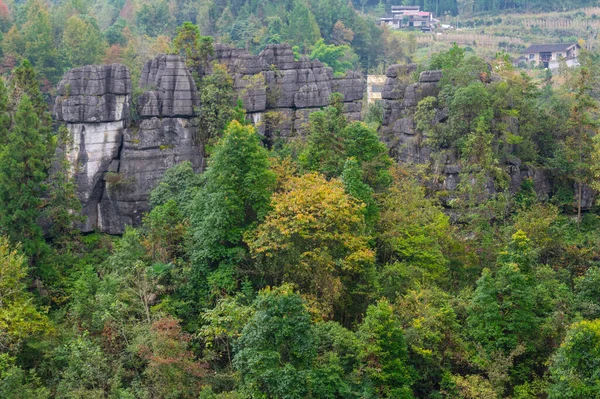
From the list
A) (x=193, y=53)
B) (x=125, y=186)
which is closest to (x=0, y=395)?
(x=125, y=186)

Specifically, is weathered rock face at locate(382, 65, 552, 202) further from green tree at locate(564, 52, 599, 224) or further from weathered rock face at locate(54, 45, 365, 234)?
weathered rock face at locate(54, 45, 365, 234)

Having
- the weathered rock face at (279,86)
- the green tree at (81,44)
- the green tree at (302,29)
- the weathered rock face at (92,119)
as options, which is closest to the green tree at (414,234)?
the weathered rock face at (279,86)

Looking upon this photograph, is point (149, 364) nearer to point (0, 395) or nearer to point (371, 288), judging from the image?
point (0, 395)

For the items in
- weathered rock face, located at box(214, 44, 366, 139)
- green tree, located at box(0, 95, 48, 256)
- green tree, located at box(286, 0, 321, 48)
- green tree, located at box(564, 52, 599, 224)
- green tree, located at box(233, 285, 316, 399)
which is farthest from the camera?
green tree, located at box(286, 0, 321, 48)

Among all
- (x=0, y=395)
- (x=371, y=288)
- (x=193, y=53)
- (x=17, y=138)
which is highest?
(x=193, y=53)

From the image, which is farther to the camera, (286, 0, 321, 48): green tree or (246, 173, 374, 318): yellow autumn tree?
(286, 0, 321, 48): green tree

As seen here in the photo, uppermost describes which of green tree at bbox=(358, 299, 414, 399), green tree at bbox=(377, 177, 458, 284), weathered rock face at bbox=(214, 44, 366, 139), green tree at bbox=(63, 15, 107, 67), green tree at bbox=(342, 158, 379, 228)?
green tree at bbox=(63, 15, 107, 67)

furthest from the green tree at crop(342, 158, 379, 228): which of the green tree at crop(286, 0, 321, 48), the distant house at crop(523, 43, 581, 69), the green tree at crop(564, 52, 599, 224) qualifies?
the distant house at crop(523, 43, 581, 69)
